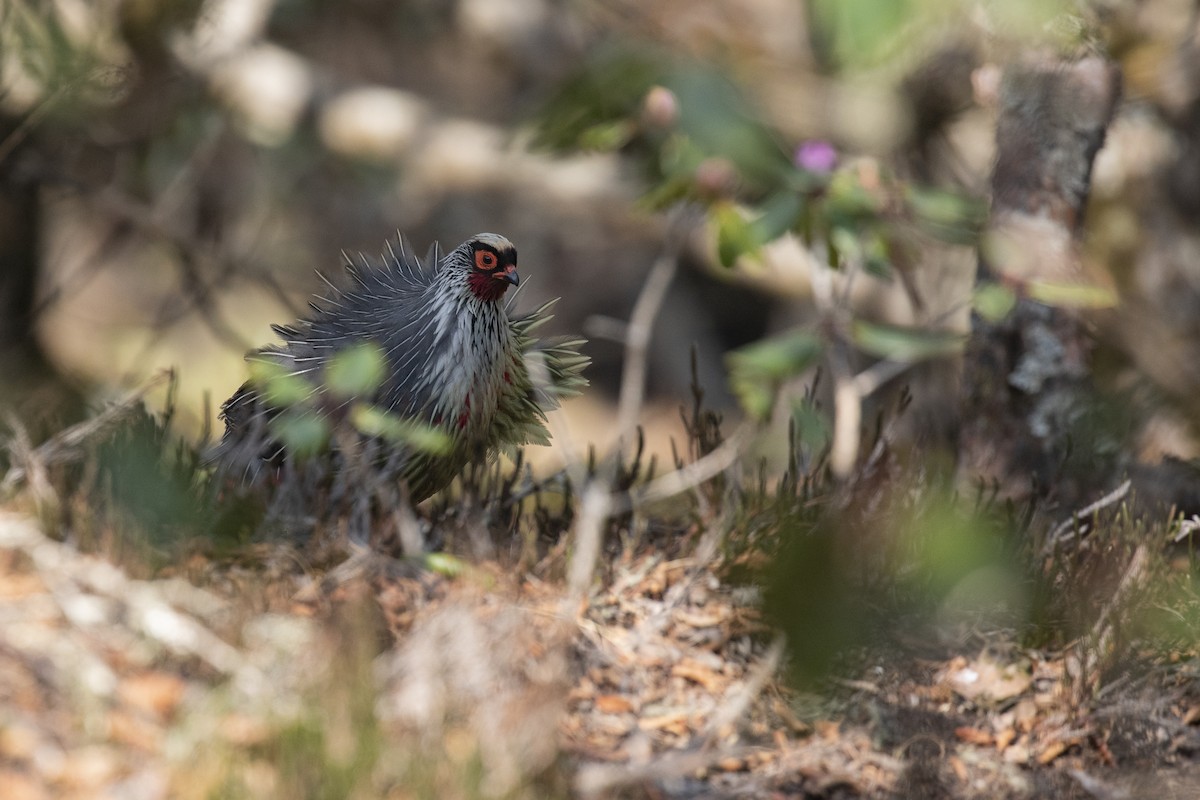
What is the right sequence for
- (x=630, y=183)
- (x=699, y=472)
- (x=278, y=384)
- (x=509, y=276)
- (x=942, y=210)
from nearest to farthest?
1. (x=278, y=384)
2. (x=942, y=210)
3. (x=699, y=472)
4. (x=509, y=276)
5. (x=630, y=183)

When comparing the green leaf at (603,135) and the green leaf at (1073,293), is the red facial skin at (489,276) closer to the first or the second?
the green leaf at (603,135)

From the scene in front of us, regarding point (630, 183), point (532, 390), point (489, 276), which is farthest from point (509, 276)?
point (630, 183)

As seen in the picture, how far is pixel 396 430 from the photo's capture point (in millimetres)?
2740

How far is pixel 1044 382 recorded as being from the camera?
4.41 meters

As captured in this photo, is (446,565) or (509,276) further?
(509,276)

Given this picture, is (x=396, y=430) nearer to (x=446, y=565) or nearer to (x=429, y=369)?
(x=446, y=565)

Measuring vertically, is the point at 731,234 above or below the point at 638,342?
above

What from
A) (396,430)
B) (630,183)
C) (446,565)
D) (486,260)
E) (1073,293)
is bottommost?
(446,565)

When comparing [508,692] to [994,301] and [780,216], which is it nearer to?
[780,216]

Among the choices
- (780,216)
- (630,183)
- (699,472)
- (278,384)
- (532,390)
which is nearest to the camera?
(278,384)

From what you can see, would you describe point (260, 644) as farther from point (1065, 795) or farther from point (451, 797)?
point (1065, 795)

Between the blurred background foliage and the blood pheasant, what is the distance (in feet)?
1.00

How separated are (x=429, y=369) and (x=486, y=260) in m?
0.41

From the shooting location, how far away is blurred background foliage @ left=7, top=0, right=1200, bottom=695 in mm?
3174
